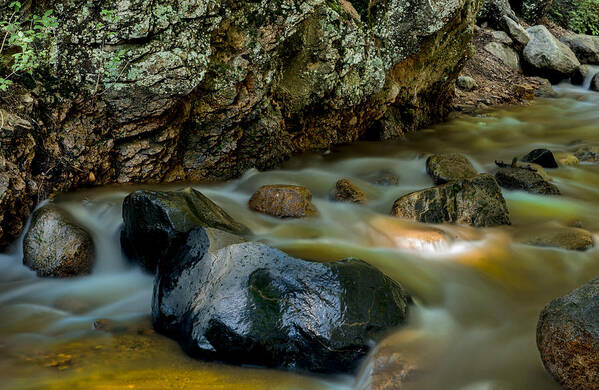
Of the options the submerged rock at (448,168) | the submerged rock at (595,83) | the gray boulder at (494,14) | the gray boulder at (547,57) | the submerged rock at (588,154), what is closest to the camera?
the submerged rock at (448,168)

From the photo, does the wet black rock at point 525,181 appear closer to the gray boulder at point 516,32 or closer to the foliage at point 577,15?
the gray boulder at point 516,32

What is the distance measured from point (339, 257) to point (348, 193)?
1495 mm

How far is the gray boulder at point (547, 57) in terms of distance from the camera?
13109 mm

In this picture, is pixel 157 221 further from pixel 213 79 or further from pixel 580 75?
pixel 580 75

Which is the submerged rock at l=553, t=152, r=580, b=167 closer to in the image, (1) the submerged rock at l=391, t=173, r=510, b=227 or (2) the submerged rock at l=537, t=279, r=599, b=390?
(1) the submerged rock at l=391, t=173, r=510, b=227

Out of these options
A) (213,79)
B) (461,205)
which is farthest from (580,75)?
(213,79)

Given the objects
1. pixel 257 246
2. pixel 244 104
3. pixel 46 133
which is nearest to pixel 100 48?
pixel 46 133

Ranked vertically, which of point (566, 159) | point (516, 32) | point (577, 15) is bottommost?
point (566, 159)

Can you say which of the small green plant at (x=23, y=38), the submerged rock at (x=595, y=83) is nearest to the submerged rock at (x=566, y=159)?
the submerged rock at (x=595, y=83)

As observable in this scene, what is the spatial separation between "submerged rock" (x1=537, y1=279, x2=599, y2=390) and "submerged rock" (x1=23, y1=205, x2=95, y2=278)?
3.51 metres

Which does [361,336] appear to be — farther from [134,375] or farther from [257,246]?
[134,375]

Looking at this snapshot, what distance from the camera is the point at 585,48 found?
1470cm

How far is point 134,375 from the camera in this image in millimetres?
2684

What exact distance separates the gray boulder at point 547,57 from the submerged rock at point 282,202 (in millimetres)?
10839
